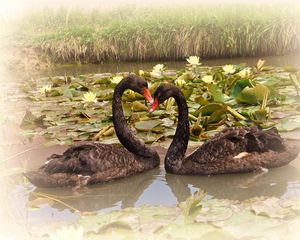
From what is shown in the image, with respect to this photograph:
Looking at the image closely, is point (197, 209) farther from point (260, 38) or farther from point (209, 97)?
point (260, 38)

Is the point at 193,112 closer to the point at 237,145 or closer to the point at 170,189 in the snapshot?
the point at 237,145

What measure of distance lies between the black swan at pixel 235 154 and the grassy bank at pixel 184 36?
1015 centimetres

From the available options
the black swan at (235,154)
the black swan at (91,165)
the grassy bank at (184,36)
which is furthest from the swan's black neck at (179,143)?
the grassy bank at (184,36)

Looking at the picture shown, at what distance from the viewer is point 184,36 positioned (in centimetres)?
1578

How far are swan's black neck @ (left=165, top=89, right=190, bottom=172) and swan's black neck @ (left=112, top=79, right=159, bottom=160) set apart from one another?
24 cm

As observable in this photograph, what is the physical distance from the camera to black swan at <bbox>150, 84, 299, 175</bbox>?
5148 mm

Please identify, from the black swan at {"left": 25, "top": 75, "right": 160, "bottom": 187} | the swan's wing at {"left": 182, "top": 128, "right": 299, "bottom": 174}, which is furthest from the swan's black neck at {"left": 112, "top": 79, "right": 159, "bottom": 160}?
the swan's wing at {"left": 182, "top": 128, "right": 299, "bottom": 174}

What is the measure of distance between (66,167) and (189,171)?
1163mm

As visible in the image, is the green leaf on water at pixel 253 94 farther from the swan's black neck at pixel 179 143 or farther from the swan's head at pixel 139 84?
the swan's head at pixel 139 84

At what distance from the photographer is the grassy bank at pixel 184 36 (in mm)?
15250

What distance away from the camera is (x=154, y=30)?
649 inches

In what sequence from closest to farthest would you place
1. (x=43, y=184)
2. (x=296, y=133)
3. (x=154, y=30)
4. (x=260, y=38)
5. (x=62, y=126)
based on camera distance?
1. (x=43, y=184)
2. (x=296, y=133)
3. (x=62, y=126)
4. (x=260, y=38)
5. (x=154, y=30)

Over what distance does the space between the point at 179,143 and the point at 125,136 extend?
596 millimetres

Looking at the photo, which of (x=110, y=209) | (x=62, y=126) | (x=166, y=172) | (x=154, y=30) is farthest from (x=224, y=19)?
(x=110, y=209)
